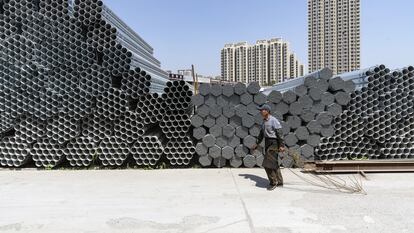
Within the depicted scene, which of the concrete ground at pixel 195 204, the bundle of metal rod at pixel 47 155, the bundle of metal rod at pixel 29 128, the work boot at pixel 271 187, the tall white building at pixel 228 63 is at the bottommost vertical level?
the concrete ground at pixel 195 204

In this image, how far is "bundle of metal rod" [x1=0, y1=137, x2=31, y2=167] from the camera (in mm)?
10234

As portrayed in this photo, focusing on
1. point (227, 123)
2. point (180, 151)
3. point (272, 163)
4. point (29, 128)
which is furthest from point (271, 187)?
point (29, 128)

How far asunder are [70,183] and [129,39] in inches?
219

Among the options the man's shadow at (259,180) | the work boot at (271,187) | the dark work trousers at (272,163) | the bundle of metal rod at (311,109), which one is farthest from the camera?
the bundle of metal rod at (311,109)

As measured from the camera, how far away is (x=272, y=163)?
7.85 metres

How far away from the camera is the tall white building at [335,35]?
44438 mm

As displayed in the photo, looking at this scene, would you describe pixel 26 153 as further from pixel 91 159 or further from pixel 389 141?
pixel 389 141

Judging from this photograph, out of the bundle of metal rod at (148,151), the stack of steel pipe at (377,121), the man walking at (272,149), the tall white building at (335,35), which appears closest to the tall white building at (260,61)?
the tall white building at (335,35)

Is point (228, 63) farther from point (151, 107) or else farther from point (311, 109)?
point (151, 107)

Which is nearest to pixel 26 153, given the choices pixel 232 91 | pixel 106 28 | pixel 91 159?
pixel 91 159

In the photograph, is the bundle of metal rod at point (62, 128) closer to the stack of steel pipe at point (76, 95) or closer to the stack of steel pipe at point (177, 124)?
the stack of steel pipe at point (76, 95)

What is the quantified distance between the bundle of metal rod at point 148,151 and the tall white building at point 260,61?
132ft

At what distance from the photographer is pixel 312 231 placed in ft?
17.3

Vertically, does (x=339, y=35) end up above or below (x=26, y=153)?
above
